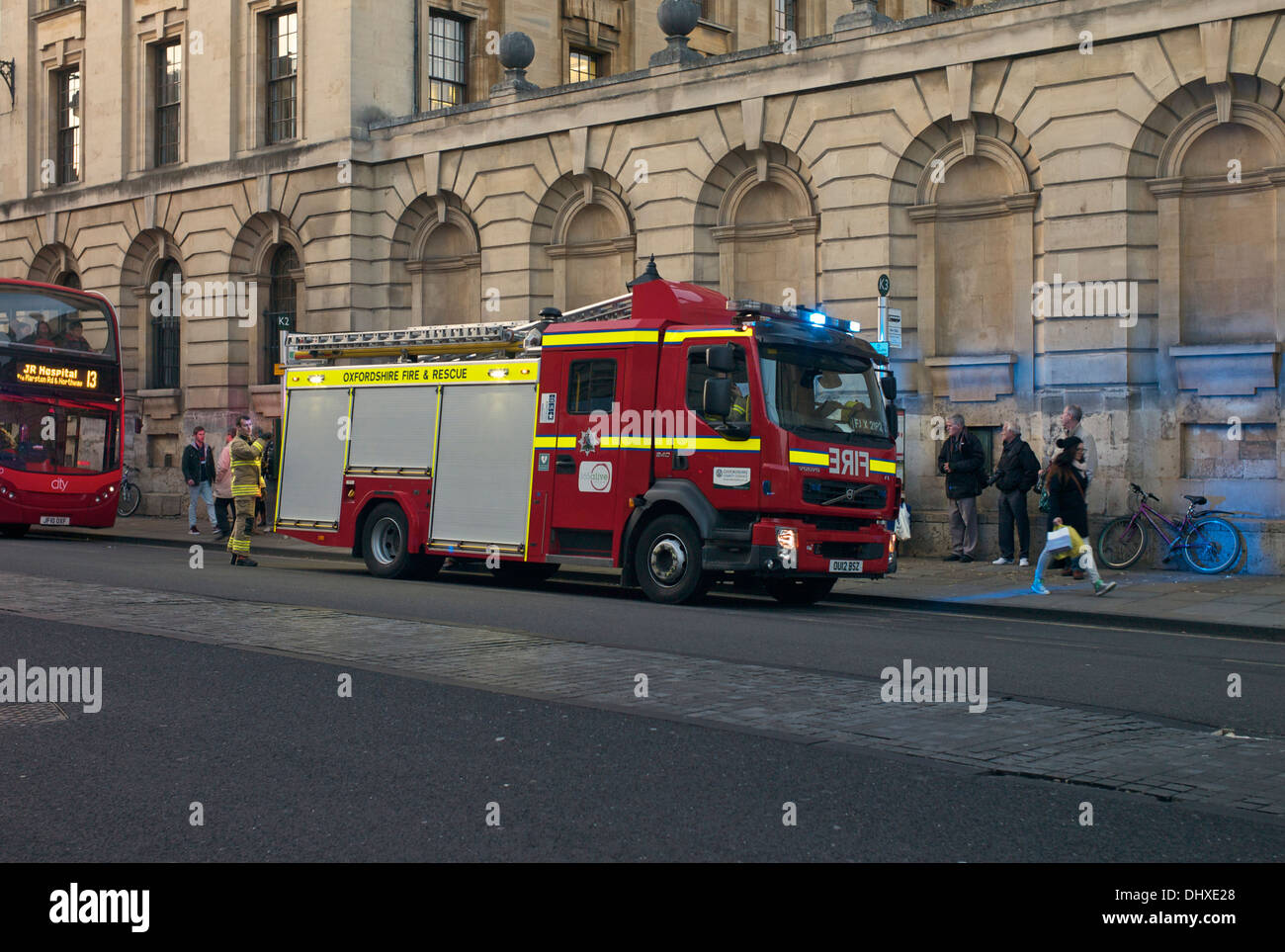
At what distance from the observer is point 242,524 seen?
18578mm

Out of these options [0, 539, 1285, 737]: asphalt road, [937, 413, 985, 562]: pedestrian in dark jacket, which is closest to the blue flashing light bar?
[0, 539, 1285, 737]: asphalt road

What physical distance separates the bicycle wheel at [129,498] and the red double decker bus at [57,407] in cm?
664

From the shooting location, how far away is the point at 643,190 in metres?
24.1

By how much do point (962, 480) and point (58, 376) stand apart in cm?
1491

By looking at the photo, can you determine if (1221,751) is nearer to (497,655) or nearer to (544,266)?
A: (497,655)

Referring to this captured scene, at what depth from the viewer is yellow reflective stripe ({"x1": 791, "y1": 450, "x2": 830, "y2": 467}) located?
46.5 ft

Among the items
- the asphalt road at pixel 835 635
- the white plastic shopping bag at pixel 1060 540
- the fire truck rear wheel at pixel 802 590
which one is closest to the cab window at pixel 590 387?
the asphalt road at pixel 835 635

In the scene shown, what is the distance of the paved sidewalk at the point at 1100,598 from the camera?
→ 13.6 meters

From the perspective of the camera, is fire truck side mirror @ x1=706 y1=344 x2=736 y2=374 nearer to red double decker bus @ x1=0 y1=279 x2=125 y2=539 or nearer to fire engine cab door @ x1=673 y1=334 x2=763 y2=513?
fire engine cab door @ x1=673 y1=334 x2=763 y2=513

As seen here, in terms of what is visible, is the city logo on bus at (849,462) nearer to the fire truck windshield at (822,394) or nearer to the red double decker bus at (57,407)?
the fire truck windshield at (822,394)

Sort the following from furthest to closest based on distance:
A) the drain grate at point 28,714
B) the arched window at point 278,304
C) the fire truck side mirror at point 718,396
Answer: the arched window at point 278,304, the fire truck side mirror at point 718,396, the drain grate at point 28,714

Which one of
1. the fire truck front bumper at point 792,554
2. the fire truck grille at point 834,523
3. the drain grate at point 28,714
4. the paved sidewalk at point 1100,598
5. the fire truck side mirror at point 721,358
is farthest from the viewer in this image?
the fire truck grille at point 834,523

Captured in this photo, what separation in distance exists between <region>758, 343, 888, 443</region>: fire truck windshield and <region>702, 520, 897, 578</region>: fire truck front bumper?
0.98m

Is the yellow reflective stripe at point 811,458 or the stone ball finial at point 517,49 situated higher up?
the stone ball finial at point 517,49
